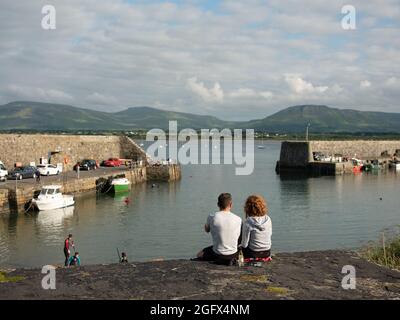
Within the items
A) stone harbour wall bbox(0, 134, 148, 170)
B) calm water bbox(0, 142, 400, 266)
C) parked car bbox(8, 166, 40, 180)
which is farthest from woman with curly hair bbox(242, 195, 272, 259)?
stone harbour wall bbox(0, 134, 148, 170)

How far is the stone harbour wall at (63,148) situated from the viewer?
44125mm

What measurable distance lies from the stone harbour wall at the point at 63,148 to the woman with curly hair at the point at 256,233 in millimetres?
38901

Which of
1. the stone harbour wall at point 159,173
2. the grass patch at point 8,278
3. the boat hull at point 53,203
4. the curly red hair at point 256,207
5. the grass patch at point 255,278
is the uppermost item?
the curly red hair at point 256,207

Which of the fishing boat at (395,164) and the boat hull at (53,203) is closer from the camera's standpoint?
the boat hull at (53,203)

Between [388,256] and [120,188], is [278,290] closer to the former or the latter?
[388,256]

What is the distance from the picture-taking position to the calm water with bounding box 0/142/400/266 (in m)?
24.3

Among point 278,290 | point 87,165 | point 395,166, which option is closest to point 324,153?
point 395,166

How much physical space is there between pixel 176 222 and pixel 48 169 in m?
16.6

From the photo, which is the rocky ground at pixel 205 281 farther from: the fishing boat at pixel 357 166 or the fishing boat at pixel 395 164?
the fishing boat at pixel 395 164

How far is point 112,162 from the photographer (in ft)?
183

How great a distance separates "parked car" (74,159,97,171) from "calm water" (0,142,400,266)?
5564 millimetres

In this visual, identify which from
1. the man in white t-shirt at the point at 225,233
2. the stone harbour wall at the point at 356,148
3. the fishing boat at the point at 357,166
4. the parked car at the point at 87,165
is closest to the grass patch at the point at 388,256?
the man in white t-shirt at the point at 225,233
